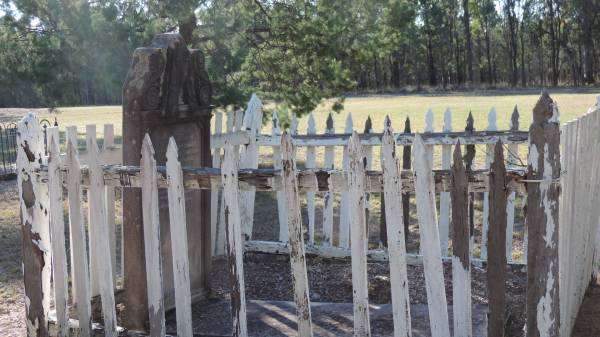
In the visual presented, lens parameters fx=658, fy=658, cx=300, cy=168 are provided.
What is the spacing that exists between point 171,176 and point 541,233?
200cm

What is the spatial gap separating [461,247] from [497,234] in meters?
0.19

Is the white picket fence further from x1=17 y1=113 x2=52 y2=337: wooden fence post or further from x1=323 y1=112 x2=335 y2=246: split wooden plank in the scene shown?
x1=17 y1=113 x2=52 y2=337: wooden fence post

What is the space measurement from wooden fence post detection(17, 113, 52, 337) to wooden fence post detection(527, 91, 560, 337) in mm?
3008

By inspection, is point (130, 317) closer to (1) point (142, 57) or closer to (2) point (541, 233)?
(1) point (142, 57)

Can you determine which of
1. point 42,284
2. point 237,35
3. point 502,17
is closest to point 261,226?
point 237,35

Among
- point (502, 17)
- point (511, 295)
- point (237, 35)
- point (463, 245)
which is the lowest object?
point (511, 295)

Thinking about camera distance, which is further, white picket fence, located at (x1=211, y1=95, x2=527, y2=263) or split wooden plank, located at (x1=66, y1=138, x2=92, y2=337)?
white picket fence, located at (x1=211, y1=95, x2=527, y2=263)

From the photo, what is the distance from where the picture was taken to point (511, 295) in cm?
531

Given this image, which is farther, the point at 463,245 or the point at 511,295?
the point at 511,295

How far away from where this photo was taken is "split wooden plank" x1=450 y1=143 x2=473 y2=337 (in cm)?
327

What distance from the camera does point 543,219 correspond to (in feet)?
10.7

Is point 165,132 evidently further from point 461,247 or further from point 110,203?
point 461,247

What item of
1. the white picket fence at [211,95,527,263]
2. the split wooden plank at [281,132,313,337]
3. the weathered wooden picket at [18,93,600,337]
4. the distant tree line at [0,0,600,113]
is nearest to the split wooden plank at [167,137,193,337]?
Answer: the weathered wooden picket at [18,93,600,337]

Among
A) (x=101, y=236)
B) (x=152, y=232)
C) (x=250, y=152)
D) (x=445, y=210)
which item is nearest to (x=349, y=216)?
(x=152, y=232)
